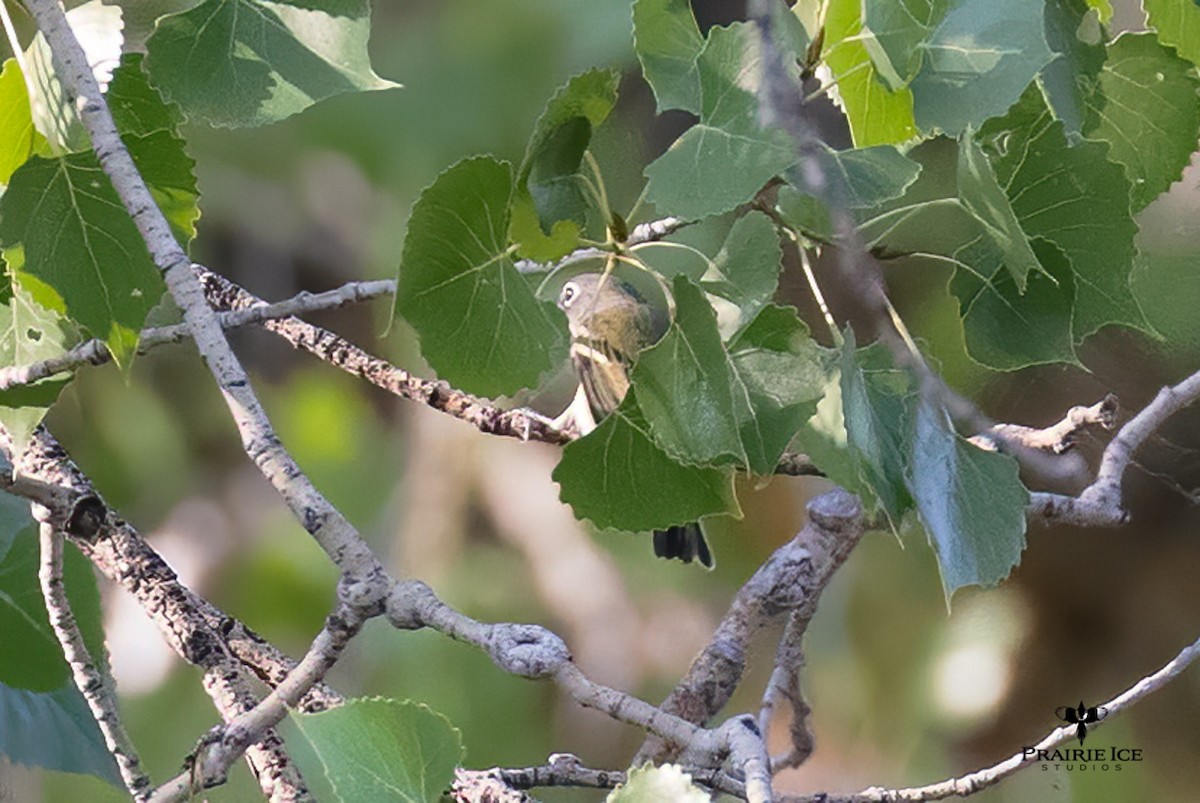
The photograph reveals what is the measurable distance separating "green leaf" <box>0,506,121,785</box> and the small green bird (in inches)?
13.0

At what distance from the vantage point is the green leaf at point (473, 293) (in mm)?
374

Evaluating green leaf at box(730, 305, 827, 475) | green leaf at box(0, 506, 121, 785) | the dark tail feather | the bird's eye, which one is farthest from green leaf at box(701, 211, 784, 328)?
the bird's eye

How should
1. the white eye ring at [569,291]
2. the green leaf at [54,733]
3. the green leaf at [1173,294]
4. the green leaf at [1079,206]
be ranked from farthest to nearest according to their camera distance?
the white eye ring at [569,291] → the green leaf at [1173,294] → the green leaf at [54,733] → the green leaf at [1079,206]

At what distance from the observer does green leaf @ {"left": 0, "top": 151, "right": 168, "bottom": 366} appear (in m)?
0.45

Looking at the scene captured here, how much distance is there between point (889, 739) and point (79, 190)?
124 centimetres

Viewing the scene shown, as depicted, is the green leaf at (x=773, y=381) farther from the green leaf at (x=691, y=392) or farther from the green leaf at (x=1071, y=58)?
the green leaf at (x=1071, y=58)

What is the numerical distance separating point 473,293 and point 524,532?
1.30 m

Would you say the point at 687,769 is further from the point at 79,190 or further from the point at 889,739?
the point at 889,739

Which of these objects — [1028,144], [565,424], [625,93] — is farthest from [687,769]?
[625,93]

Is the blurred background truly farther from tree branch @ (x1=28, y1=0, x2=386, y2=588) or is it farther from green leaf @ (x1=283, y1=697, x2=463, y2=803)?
green leaf @ (x1=283, y1=697, x2=463, y2=803)

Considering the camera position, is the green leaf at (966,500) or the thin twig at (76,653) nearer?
the green leaf at (966,500)

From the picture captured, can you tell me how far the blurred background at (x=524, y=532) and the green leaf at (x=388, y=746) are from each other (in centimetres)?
76

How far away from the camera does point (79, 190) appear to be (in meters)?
0.45

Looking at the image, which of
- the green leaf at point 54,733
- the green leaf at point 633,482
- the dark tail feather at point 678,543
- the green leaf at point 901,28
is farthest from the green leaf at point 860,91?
the dark tail feather at point 678,543
